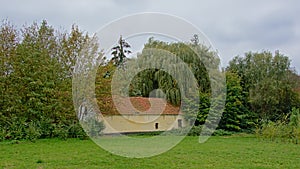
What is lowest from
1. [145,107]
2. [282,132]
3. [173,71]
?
[282,132]

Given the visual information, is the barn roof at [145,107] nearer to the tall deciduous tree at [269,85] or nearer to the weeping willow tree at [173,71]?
the weeping willow tree at [173,71]

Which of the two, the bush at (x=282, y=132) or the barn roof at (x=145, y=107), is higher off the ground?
the barn roof at (x=145, y=107)

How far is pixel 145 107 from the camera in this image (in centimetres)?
2177

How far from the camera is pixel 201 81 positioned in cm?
2155

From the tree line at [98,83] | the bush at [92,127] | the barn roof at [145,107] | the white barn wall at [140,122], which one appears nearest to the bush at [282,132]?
the tree line at [98,83]

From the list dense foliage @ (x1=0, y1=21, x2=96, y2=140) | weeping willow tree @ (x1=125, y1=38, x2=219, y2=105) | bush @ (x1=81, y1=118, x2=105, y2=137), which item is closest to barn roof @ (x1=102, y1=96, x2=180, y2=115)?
weeping willow tree @ (x1=125, y1=38, x2=219, y2=105)

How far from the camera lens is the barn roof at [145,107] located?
68.1ft

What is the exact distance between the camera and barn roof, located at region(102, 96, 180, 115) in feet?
68.1

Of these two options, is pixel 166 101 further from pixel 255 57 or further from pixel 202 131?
pixel 255 57

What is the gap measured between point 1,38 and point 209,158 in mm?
11920

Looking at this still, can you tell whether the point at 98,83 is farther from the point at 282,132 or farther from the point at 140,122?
the point at 282,132

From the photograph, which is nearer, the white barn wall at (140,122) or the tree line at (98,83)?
the tree line at (98,83)

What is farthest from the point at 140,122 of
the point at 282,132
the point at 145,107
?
the point at 282,132

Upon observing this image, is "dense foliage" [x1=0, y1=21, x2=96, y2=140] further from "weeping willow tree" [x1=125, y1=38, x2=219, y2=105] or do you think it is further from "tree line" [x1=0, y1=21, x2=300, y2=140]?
"weeping willow tree" [x1=125, y1=38, x2=219, y2=105]
